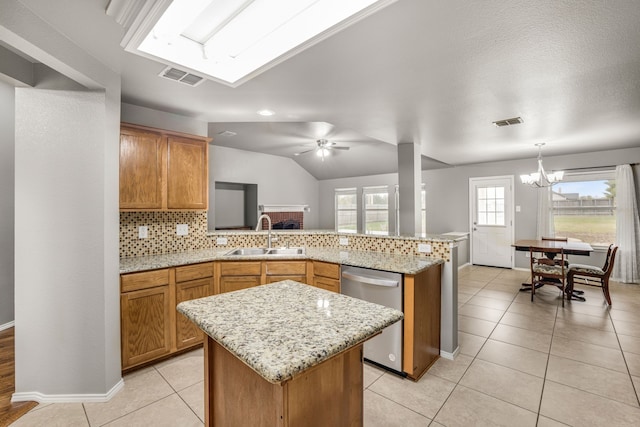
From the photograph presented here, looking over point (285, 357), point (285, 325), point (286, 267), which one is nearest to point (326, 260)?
point (286, 267)

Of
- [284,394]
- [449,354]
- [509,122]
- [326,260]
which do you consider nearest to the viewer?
[284,394]

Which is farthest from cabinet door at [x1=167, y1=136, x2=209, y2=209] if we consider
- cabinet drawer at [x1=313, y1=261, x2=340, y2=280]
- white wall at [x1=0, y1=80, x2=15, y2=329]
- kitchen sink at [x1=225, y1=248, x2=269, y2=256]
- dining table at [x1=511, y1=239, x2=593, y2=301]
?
dining table at [x1=511, y1=239, x2=593, y2=301]

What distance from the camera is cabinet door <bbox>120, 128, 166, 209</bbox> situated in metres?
2.49

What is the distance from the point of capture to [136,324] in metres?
2.26

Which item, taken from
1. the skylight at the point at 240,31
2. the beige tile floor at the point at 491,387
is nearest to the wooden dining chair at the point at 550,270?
the beige tile floor at the point at 491,387

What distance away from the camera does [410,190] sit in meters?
4.30

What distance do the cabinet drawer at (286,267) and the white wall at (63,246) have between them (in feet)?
4.24

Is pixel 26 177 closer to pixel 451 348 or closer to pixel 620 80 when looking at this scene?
pixel 451 348

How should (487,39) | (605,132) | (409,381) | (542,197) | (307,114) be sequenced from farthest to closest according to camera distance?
(542,197) → (605,132) → (307,114) → (409,381) → (487,39)

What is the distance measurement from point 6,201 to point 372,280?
12.7 feet

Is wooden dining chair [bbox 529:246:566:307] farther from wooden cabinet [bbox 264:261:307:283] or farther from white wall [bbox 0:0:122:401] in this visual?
white wall [bbox 0:0:122:401]

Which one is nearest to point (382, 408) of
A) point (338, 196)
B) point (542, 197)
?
point (542, 197)

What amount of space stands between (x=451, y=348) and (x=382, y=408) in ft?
3.22

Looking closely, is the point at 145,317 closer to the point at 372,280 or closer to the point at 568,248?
the point at 372,280
